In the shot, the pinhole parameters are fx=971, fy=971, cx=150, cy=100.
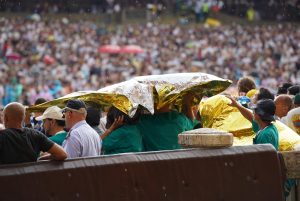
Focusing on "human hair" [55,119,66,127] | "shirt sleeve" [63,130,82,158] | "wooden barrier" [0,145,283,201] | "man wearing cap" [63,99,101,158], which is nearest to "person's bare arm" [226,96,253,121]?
"wooden barrier" [0,145,283,201]

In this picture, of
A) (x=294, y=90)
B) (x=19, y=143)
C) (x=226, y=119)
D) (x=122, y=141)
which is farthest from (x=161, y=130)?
(x=294, y=90)

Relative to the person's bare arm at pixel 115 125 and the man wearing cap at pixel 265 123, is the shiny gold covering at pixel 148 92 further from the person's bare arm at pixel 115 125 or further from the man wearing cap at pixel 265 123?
the man wearing cap at pixel 265 123

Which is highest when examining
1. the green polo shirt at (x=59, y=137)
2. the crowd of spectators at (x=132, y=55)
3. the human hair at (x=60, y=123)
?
the human hair at (x=60, y=123)

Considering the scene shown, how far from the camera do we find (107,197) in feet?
25.5

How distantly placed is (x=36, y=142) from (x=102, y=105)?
235 cm

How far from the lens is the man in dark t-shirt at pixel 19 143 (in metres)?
7.55

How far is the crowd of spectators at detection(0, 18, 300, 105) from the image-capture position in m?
31.8

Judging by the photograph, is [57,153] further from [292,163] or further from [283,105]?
[283,105]

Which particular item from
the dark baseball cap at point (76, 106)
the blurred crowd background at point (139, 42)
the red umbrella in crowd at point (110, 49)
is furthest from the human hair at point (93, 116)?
the red umbrella in crowd at point (110, 49)

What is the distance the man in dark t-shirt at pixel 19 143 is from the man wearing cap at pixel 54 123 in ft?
5.49

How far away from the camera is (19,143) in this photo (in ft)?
24.9

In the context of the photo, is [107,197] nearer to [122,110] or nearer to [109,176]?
[109,176]

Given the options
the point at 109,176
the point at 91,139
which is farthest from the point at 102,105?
the point at 109,176

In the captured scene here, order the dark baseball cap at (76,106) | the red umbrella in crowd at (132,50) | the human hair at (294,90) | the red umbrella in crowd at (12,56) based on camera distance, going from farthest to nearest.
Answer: the red umbrella in crowd at (132,50) < the red umbrella in crowd at (12,56) < the human hair at (294,90) < the dark baseball cap at (76,106)
